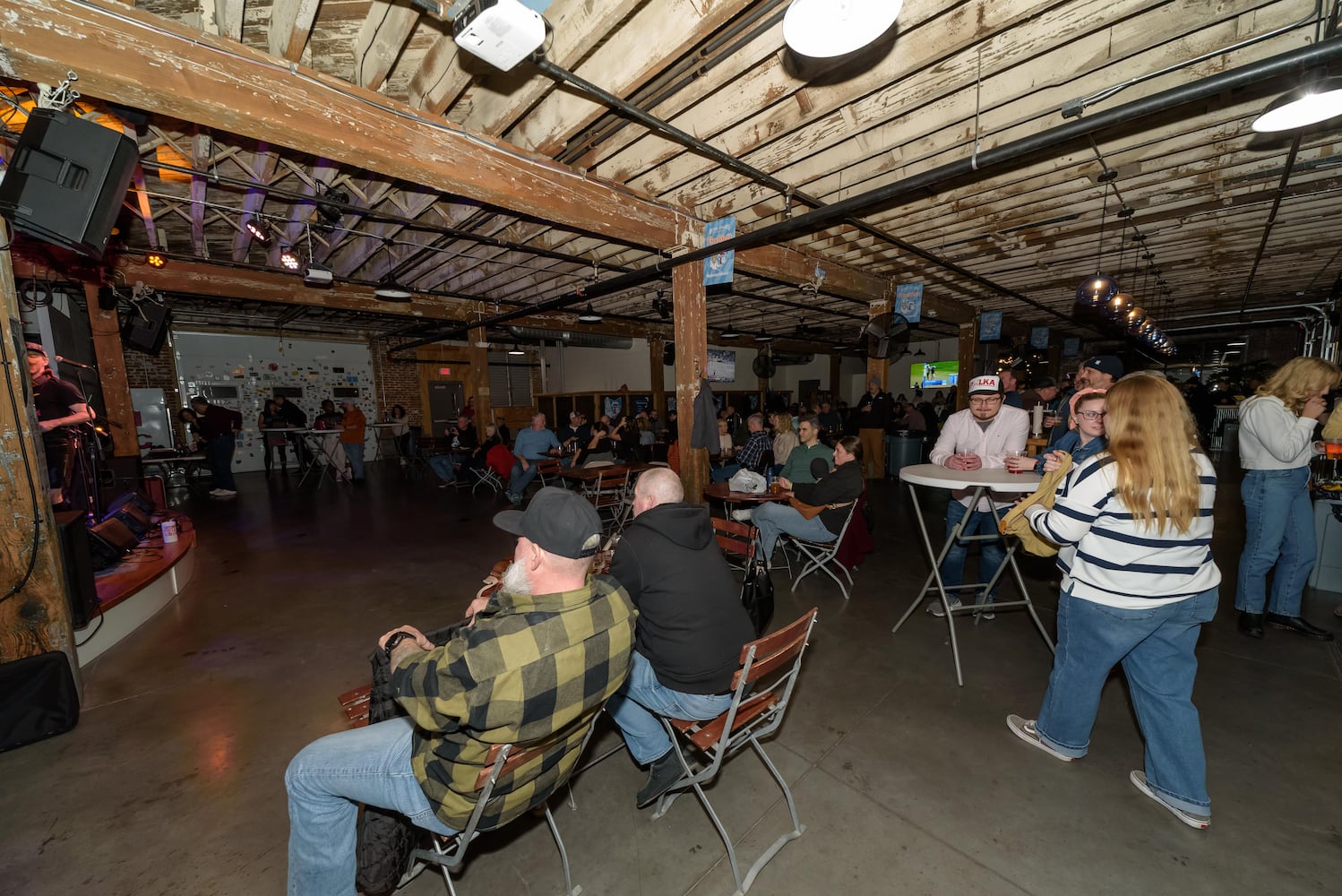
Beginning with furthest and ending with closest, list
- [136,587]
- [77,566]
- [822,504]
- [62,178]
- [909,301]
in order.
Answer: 1. [909,301]
2. [822,504]
3. [136,587]
4. [77,566]
5. [62,178]

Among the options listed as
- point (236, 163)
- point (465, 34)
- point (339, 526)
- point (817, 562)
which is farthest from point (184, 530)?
point (817, 562)

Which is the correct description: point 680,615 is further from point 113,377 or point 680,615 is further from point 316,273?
point 113,377

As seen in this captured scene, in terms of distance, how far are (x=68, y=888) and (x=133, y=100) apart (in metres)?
3.29

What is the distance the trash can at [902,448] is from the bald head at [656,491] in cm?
747

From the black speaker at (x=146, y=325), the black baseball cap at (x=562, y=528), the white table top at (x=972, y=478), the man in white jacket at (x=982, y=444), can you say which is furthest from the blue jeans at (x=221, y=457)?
the man in white jacket at (x=982, y=444)

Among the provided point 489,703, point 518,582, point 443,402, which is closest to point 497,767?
point 489,703

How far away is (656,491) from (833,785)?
4.85ft

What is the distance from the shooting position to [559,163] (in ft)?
12.0

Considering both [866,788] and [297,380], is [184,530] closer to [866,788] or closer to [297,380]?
[866,788]

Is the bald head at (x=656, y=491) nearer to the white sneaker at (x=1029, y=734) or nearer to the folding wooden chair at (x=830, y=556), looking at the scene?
the white sneaker at (x=1029, y=734)

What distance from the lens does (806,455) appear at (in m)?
4.23

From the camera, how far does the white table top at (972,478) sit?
2.37 meters

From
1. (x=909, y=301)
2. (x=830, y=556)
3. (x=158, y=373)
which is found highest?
(x=909, y=301)

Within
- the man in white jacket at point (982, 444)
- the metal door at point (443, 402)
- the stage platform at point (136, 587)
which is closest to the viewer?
the stage platform at point (136, 587)
